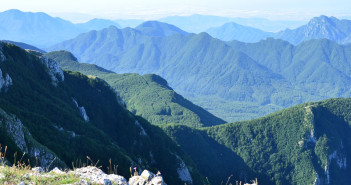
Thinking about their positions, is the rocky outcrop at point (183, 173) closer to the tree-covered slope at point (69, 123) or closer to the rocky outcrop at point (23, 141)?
the tree-covered slope at point (69, 123)

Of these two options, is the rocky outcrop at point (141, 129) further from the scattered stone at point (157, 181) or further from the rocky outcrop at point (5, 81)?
the scattered stone at point (157, 181)

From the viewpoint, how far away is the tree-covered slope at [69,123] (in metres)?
66.2

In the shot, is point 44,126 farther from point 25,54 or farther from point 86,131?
point 25,54

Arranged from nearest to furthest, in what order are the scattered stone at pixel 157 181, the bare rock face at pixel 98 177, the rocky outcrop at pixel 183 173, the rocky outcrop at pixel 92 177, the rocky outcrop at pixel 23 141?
the rocky outcrop at pixel 92 177
the bare rock face at pixel 98 177
the scattered stone at pixel 157 181
the rocky outcrop at pixel 23 141
the rocky outcrop at pixel 183 173

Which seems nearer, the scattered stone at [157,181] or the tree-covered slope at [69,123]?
the scattered stone at [157,181]

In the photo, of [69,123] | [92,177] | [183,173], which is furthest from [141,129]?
[92,177]

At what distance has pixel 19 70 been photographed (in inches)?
4380

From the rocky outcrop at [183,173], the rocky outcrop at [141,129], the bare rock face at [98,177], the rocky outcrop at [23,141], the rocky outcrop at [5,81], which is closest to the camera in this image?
the bare rock face at [98,177]

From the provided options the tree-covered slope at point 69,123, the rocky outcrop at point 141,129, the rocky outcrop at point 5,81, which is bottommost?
the rocky outcrop at point 141,129

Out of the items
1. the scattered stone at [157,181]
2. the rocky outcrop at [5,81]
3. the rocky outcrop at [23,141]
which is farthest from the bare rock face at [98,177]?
the rocky outcrop at [5,81]

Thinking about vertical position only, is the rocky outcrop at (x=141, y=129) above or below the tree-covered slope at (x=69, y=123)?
below

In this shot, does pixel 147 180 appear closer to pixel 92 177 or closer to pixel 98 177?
pixel 98 177

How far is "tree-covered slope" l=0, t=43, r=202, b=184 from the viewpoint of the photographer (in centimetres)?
6615

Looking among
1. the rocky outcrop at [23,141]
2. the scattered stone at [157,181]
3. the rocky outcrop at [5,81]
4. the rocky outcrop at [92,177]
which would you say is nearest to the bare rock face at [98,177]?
the rocky outcrop at [92,177]
